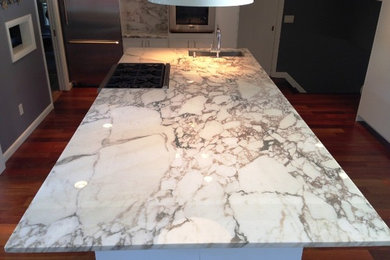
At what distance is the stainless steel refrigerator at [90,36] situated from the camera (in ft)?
15.5

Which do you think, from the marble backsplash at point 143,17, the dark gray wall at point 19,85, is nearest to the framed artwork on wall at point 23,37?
the dark gray wall at point 19,85

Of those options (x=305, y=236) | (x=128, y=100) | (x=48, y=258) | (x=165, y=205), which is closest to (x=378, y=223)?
(x=305, y=236)

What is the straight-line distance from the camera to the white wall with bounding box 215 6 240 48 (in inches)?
189

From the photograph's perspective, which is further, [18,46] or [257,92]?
[18,46]

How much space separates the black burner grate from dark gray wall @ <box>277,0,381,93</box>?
12.3ft

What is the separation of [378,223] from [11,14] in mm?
3573

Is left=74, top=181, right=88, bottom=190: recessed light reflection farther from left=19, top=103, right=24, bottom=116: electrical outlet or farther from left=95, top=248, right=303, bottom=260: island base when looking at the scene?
left=19, top=103, right=24, bottom=116: electrical outlet

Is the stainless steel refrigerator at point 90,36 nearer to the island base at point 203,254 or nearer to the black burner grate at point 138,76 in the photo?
the black burner grate at point 138,76

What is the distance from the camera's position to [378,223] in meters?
1.22

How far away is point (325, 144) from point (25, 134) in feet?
10.5

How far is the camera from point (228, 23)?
16.0ft

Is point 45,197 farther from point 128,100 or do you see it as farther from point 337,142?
point 337,142

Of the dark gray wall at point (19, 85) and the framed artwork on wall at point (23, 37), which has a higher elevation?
the framed artwork on wall at point (23, 37)

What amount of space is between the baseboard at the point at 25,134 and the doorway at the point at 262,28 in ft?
10.7
